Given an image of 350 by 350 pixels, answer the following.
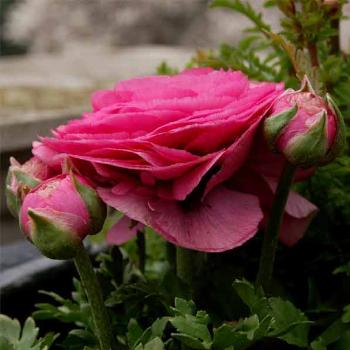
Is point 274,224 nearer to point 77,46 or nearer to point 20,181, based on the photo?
point 20,181

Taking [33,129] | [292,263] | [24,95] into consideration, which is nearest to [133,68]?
[24,95]

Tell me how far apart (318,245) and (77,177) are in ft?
0.87

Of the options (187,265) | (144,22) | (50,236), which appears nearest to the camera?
(50,236)

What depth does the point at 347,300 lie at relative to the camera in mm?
582

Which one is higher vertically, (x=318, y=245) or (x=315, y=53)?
(x=315, y=53)

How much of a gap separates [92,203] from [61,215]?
0.02 meters

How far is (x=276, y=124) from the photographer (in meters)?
0.42

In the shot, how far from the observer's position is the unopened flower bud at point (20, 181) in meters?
0.43

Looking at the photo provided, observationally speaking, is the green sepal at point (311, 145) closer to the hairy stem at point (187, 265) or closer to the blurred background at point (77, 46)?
the hairy stem at point (187, 265)

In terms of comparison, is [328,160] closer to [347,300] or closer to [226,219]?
[226,219]

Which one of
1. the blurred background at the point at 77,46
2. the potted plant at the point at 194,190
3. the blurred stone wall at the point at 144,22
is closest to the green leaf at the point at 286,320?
the potted plant at the point at 194,190

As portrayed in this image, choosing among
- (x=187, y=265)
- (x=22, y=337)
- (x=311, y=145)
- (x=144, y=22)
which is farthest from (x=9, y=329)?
(x=144, y=22)

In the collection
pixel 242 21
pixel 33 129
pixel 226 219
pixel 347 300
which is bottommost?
pixel 242 21

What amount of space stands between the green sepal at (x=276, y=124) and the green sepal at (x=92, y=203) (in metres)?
0.10
